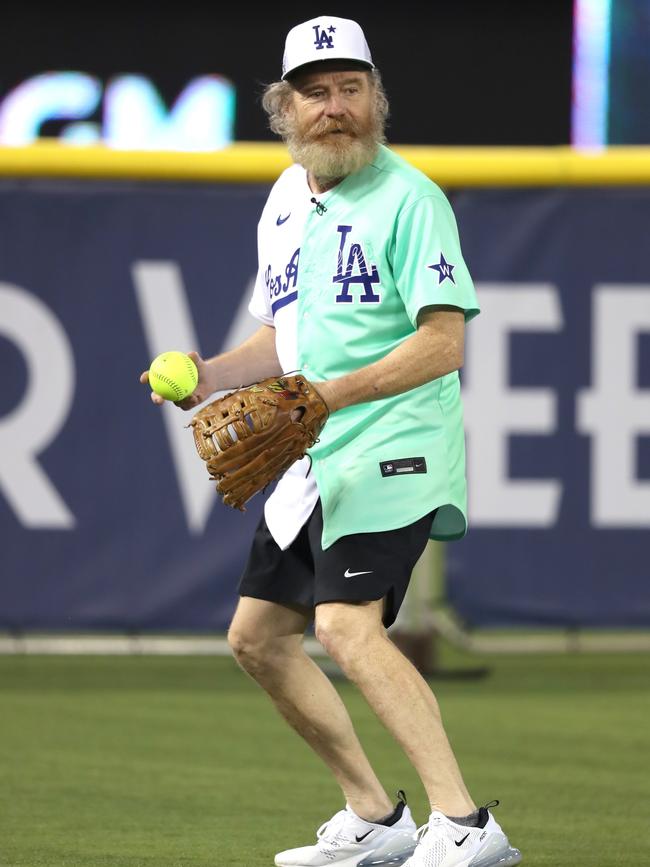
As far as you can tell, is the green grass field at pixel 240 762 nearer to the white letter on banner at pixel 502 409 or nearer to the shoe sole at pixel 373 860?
the shoe sole at pixel 373 860

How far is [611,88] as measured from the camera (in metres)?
11.8

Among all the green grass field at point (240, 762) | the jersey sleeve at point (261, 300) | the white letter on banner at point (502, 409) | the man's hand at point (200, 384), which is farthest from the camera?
the white letter on banner at point (502, 409)

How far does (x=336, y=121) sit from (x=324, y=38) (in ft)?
0.65

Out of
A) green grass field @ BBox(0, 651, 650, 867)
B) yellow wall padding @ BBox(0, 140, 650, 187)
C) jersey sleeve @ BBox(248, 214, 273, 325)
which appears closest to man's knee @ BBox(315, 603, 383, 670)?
green grass field @ BBox(0, 651, 650, 867)

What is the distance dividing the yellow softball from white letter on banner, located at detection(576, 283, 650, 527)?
4.23m

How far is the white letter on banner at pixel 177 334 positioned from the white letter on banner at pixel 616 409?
5.37 feet

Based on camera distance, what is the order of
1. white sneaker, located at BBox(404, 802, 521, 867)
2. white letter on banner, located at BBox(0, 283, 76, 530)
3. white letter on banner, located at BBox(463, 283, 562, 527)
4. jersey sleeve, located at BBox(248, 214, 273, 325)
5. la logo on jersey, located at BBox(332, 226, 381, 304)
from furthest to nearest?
white letter on banner, located at BBox(463, 283, 562, 527), white letter on banner, located at BBox(0, 283, 76, 530), jersey sleeve, located at BBox(248, 214, 273, 325), la logo on jersey, located at BBox(332, 226, 381, 304), white sneaker, located at BBox(404, 802, 521, 867)

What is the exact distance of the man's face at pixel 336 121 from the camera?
14.0ft

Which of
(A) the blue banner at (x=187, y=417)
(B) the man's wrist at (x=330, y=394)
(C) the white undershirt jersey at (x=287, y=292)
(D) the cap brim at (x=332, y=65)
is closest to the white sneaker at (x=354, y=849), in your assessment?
(C) the white undershirt jersey at (x=287, y=292)

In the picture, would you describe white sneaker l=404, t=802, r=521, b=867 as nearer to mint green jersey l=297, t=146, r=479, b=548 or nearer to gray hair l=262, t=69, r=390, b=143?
mint green jersey l=297, t=146, r=479, b=548

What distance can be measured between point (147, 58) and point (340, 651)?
10115mm

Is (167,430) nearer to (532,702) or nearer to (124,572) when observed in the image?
(124,572)

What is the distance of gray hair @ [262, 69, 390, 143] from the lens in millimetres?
4426

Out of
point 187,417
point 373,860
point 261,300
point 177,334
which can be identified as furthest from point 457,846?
point 177,334
